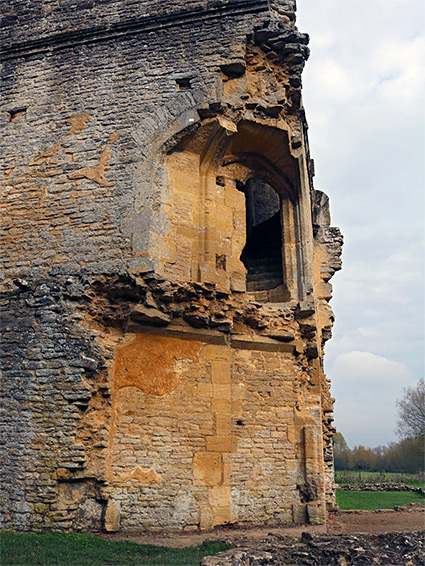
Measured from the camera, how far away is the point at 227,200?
9.76 metres

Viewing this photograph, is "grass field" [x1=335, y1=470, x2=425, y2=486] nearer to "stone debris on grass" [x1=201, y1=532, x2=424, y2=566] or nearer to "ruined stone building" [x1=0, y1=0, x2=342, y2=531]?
"ruined stone building" [x1=0, y1=0, x2=342, y2=531]

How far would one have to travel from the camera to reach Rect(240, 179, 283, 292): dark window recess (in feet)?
36.1

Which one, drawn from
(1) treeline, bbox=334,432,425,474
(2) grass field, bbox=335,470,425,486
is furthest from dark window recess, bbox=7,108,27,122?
(1) treeline, bbox=334,432,425,474

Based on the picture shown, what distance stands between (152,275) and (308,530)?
4.65m

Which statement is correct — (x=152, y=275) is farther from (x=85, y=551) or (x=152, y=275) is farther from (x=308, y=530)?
(x=308, y=530)

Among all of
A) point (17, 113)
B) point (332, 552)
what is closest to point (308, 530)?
point (332, 552)

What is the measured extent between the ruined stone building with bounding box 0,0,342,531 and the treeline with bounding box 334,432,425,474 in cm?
2459

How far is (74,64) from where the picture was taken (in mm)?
9922

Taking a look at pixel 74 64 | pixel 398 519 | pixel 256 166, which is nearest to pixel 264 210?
pixel 256 166

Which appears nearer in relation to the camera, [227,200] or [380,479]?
[227,200]

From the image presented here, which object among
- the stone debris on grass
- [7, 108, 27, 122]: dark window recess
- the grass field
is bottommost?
the grass field

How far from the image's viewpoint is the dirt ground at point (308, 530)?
7012mm

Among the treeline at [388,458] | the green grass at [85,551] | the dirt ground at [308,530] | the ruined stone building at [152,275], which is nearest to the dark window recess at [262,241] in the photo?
the ruined stone building at [152,275]

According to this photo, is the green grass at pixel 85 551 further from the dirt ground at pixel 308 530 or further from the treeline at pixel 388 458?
the treeline at pixel 388 458
